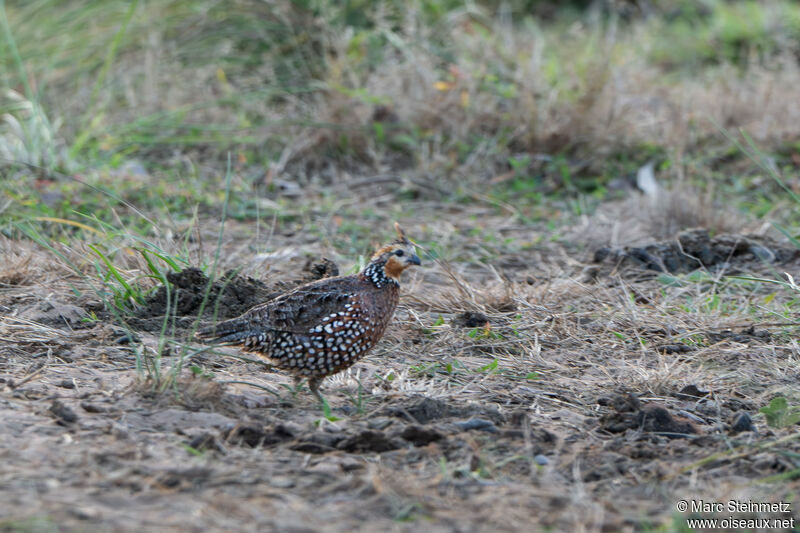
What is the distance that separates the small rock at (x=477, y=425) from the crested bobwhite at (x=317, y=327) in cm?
72

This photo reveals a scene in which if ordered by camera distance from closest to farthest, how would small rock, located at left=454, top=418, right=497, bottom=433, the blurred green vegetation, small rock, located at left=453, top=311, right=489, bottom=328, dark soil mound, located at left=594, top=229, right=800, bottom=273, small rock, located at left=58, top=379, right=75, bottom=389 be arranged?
1. small rock, located at left=454, top=418, right=497, bottom=433
2. small rock, located at left=58, top=379, right=75, bottom=389
3. small rock, located at left=453, top=311, right=489, bottom=328
4. dark soil mound, located at left=594, top=229, right=800, bottom=273
5. the blurred green vegetation

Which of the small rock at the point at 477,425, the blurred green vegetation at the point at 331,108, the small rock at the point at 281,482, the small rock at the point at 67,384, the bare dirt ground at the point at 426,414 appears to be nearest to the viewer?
the bare dirt ground at the point at 426,414

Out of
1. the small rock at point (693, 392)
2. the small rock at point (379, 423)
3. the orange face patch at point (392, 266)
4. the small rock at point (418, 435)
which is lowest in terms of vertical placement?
the small rock at point (693, 392)

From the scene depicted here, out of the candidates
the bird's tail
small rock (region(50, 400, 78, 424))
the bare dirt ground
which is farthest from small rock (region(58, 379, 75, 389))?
the bird's tail

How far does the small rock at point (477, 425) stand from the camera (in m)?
3.65

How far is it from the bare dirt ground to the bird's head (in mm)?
494

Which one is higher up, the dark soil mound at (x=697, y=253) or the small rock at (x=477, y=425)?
the small rock at (x=477, y=425)

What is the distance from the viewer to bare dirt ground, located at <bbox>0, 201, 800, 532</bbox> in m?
2.90

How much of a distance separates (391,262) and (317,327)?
1.81ft

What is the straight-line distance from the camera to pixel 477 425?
12.1ft

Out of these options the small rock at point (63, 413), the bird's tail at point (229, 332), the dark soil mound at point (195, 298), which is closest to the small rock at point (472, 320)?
the dark soil mound at point (195, 298)

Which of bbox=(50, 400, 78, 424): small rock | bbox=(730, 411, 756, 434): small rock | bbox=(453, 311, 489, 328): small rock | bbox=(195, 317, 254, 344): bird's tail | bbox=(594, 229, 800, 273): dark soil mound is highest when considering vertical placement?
bbox=(50, 400, 78, 424): small rock

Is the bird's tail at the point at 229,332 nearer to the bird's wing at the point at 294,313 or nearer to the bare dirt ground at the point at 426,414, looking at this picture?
the bird's wing at the point at 294,313

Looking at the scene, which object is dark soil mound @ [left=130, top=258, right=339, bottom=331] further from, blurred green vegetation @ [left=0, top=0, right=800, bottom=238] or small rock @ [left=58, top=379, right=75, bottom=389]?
blurred green vegetation @ [left=0, top=0, right=800, bottom=238]
